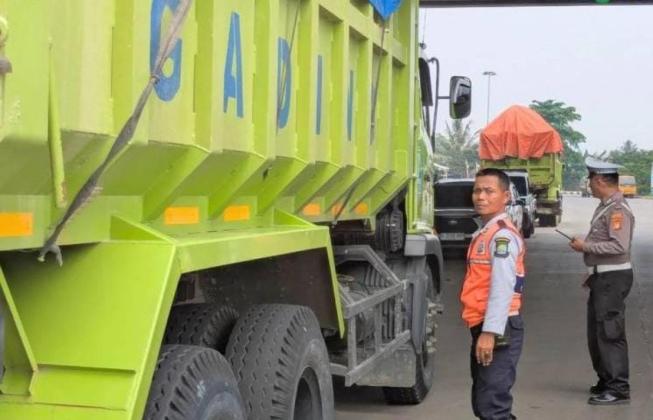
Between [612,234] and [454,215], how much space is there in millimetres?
13088

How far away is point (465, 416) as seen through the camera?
21.5 feet

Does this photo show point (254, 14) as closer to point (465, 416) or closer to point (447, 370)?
point (465, 416)

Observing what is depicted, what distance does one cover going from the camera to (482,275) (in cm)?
462

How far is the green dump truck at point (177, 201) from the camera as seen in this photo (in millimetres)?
2219

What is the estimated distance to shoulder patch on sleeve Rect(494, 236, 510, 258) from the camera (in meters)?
4.50

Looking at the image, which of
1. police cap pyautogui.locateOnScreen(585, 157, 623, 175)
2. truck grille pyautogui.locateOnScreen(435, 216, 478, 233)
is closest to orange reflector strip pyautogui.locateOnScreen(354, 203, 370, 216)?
police cap pyautogui.locateOnScreen(585, 157, 623, 175)

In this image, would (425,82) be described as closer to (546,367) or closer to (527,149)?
(546,367)

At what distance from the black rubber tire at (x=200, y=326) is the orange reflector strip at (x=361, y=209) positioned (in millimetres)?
2042

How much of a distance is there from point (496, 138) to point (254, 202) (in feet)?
82.7

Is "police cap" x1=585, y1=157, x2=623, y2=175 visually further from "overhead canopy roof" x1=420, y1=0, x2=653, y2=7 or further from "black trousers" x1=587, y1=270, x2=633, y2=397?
"overhead canopy roof" x1=420, y1=0, x2=653, y2=7

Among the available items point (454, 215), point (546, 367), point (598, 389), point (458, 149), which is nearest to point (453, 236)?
point (454, 215)

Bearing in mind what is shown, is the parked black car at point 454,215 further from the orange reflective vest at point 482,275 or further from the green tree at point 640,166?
the green tree at point 640,166

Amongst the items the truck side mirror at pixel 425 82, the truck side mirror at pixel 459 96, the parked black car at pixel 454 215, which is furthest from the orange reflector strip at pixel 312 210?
the parked black car at pixel 454 215

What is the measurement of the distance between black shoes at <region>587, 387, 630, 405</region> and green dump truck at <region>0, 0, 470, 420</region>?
7.90 ft
